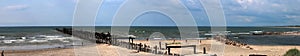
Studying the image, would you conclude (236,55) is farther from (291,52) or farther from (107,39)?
(107,39)

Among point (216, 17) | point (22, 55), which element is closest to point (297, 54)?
point (216, 17)

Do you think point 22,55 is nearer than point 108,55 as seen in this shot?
No

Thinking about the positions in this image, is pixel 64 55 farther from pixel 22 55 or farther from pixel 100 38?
pixel 100 38

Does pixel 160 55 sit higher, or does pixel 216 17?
pixel 216 17

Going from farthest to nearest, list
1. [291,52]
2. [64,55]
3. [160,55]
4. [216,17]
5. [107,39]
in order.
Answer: [107,39], [64,55], [160,55], [291,52], [216,17]

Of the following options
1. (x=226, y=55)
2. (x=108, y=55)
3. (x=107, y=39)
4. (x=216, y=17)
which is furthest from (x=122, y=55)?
(x=107, y=39)

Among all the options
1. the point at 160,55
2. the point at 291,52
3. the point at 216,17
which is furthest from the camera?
the point at 160,55

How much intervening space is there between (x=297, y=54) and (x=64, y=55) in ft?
56.9

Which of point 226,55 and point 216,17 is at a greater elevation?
point 216,17

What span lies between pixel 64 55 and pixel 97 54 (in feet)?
8.28

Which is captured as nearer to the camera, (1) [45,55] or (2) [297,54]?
(2) [297,54]

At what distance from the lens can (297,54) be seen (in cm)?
2342

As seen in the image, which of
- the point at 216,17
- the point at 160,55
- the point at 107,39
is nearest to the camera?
the point at 216,17

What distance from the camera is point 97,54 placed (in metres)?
33.8
